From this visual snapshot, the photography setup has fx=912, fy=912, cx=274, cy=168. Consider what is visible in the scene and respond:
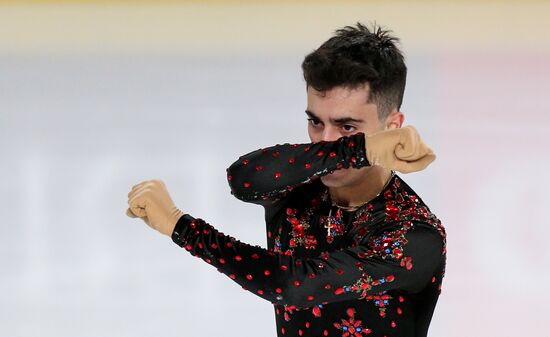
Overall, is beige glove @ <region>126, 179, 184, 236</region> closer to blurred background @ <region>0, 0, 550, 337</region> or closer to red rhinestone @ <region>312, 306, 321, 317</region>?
red rhinestone @ <region>312, 306, 321, 317</region>

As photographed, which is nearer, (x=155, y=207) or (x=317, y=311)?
(x=155, y=207)

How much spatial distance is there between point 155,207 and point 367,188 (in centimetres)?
51

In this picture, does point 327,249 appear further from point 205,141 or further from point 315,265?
point 205,141

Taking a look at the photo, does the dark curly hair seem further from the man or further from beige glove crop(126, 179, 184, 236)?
beige glove crop(126, 179, 184, 236)

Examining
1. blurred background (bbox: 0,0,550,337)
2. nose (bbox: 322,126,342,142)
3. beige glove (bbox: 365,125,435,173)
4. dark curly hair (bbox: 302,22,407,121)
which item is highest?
blurred background (bbox: 0,0,550,337)

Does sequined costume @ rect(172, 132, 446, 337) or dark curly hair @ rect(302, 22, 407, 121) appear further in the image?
dark curly hair @ rect(302, 22, 407, 121)

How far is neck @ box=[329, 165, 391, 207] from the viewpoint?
2.10 m

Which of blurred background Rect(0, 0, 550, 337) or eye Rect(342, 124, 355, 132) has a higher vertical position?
blurred background Rect(0, 0, 550, 337)

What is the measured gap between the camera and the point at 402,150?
5.61 feet

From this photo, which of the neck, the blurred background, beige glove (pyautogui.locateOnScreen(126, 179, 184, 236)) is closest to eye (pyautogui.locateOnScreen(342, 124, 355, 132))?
the neck

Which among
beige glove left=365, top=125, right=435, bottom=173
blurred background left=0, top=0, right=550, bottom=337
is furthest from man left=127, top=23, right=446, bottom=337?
blurred background left=0, top=0, right=550, bottom=337

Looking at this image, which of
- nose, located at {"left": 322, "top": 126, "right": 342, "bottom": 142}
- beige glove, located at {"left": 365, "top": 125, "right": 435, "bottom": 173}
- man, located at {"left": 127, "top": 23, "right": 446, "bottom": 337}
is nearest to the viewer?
beige glove, located at {"left": 365, "top": 125, "right": 435, "bottom": 173}

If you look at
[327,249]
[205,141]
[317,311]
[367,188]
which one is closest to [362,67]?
[367,188]

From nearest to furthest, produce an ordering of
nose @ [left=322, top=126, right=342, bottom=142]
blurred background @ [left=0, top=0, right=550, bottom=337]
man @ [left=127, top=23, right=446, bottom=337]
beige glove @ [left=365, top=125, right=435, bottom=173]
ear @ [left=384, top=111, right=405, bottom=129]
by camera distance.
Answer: beige glove @ [left=365, top=125, right=435, bottom=173] → man @ [left=127, top=23, right=446, bottom=337] → nose @ [left=322, top=126, right=342, bottom=142] → ear @ [left=384, top=111, right=405, bottom=129] → blurred background @ [left=0, top=0, right=550, bottom=337]
